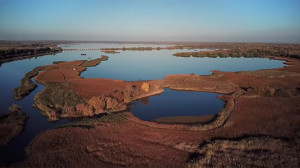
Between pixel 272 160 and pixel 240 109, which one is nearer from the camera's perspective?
pixel 272 160

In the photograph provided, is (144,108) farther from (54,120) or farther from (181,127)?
(54,120)

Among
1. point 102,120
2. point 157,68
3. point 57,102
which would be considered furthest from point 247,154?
point 157,68

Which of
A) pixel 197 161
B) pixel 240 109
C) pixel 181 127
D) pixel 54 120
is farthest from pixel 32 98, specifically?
pixel 240 109

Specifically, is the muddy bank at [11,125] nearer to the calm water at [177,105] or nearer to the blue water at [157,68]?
the calm water at [177,105]

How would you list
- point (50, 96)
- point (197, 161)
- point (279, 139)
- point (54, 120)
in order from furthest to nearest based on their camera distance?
point (50, 96) < point (54, 120) < point (279, 139) < point (197, 161)

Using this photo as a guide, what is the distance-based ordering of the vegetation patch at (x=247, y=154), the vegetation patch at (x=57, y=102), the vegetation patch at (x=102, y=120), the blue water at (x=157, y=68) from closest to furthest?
the vegetation patch at (x=247, y=154) → the vegetation patch at (x=102, y=120) → the vegetation patch at (x=57, y=102) → the blue water at (x=157, y=68)

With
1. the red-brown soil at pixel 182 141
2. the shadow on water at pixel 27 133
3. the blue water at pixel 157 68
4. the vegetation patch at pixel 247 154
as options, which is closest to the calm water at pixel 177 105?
the red-brown soil at pixel 182 141

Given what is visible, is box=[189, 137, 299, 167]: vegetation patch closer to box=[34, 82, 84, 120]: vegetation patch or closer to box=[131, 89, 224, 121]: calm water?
box=[131, 89, 224, 121]: calm water
